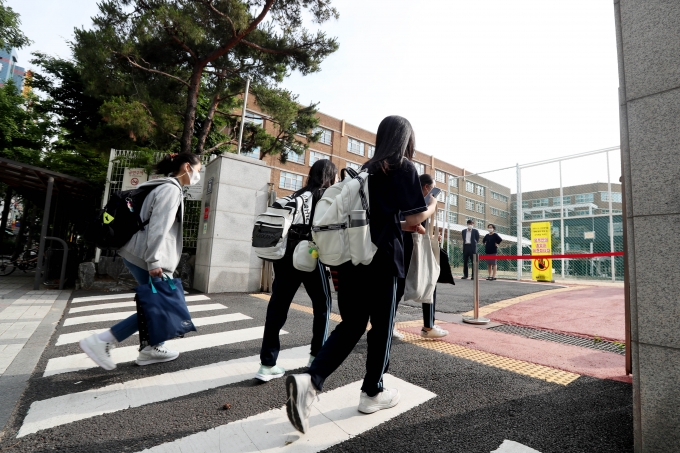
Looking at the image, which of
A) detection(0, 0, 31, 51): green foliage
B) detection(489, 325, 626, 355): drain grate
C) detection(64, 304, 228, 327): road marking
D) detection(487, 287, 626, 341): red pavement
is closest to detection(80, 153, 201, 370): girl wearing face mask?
detection(64, 304, 228, 327): road marking

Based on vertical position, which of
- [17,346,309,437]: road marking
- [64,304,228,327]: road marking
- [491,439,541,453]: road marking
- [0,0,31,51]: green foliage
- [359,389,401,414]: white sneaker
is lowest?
[17,346,309,437]: road marking

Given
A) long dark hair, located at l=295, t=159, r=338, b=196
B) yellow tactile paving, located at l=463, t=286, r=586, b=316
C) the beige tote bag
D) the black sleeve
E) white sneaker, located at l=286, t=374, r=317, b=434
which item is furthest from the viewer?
yellow tactile paving, located at l=463, t=286, r=586, b=316

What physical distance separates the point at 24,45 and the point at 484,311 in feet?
81.3

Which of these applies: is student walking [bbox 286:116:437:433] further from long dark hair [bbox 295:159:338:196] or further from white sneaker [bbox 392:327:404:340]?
white sneaker [bbox 392:327:404:340]

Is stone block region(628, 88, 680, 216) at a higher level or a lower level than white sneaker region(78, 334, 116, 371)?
higher

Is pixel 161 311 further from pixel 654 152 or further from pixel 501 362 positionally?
pixel 654 152

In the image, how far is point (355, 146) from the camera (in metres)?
40.2

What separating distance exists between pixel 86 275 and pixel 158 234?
6422 mm

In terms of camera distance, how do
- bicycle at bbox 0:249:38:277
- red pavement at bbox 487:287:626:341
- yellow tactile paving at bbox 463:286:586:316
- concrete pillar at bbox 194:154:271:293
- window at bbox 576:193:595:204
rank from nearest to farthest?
1. red pavement at bbox 487:287:626:341
2. yellow tactile paving at bbox 463:286:586:316
3. concrete pillar at bbox 194:154:271:293
4. bicycle at bbox 0:249:38:277
5. window at bbox 576:193:595:204

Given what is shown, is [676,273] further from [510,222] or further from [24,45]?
[24,45]

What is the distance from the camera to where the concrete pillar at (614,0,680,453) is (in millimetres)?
1712

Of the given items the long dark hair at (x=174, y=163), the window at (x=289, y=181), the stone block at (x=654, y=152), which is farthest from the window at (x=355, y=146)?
the stone block at (x=654, y=152)

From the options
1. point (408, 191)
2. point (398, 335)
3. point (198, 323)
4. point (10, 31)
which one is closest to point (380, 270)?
point (408, 191)

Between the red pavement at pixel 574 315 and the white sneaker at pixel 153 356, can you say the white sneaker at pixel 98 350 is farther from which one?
the red pavement at pixel 574 315
